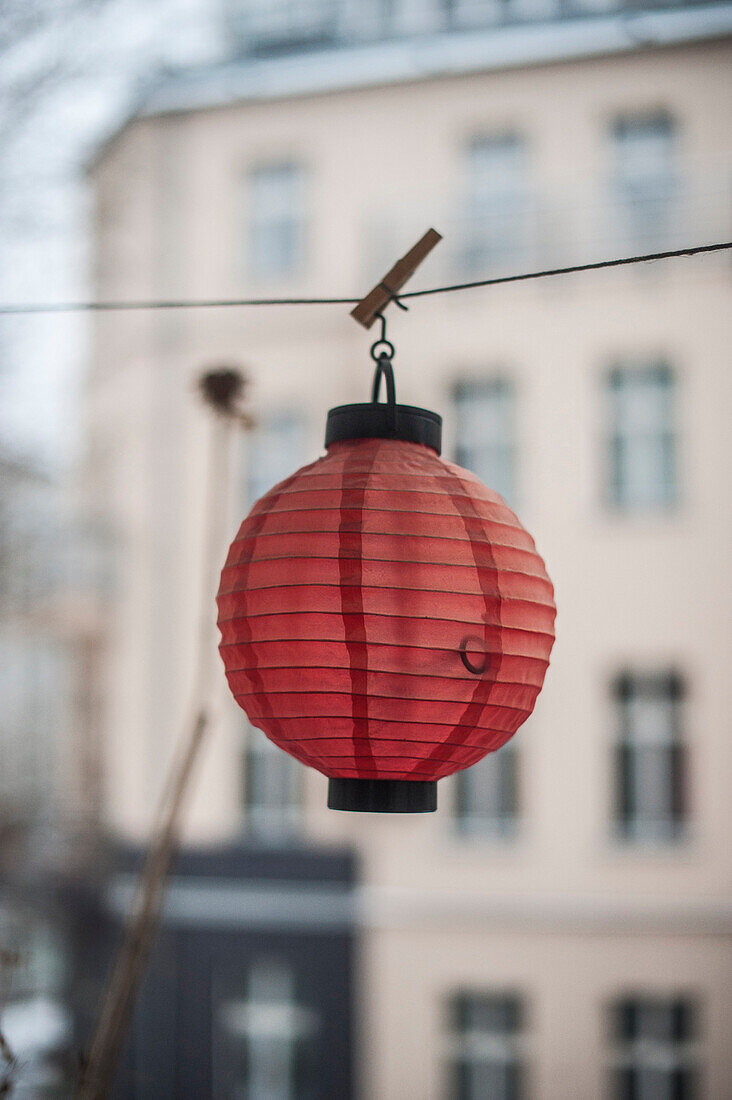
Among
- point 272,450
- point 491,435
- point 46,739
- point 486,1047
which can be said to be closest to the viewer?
point 486,1047

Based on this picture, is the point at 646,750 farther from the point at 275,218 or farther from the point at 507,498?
the point at 275,218

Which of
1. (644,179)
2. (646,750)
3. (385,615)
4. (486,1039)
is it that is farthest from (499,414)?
(385,615)

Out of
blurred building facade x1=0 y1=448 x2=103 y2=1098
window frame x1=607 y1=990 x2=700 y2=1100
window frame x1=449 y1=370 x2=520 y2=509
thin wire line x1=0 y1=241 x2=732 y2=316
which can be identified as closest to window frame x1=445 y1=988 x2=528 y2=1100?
window frame x1=607 y1=990 x2=700 y2=1100

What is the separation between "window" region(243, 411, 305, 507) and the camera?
7.77 metres

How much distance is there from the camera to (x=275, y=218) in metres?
8.16

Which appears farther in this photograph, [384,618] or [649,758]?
[649,758]

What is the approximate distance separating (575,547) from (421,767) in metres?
5.90

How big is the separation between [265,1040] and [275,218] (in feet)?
19.2

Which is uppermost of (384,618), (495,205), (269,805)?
(495,205)

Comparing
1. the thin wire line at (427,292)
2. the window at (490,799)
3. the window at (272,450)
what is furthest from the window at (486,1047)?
the thin wire line at (427,292)

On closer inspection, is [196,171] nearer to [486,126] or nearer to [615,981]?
[486,126]

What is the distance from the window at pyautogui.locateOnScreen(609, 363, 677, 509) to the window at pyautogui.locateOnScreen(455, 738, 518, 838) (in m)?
1.88

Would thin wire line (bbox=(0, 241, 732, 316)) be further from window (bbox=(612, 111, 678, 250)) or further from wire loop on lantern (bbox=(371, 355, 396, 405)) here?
window (bbox=(612, 111, 678, 250))

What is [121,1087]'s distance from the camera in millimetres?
7551
